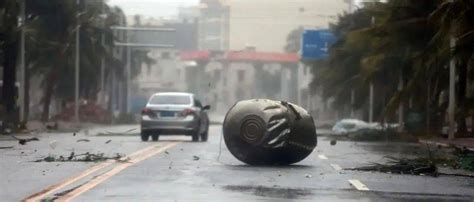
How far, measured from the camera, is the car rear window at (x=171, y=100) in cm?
3325

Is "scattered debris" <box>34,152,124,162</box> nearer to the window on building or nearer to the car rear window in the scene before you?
the car rear window

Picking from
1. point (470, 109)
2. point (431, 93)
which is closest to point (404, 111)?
point (431, 93)

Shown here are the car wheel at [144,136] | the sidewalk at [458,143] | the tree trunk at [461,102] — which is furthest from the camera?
the tree trunk at [461,102]

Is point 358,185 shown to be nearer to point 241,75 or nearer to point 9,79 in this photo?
point 9,79

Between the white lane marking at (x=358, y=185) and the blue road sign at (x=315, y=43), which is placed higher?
the blue road sign at (x=315, y=43)

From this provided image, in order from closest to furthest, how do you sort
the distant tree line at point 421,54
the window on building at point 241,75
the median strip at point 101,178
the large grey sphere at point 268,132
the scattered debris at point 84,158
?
the median strip at point 101,178, the large grey sphere at point 268,132, the scattered debris at point 84,158, the distant tree line at point 421,54, the window on building at point 241,75

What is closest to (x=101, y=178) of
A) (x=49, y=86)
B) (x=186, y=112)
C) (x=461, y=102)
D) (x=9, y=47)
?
(x=186, y=112)

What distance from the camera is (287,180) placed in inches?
636

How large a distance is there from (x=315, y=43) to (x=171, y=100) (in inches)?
1143

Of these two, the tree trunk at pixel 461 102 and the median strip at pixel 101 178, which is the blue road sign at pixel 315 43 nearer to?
the tree trunk at pixel 461 102

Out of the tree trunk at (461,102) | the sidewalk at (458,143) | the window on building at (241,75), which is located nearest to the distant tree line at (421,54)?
the tree trunk at (461,102)

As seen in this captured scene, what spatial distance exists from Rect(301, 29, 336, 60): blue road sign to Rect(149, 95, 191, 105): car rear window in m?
27.8

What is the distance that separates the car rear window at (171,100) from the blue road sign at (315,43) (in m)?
27.8

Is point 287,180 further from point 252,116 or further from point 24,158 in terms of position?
point 24,158
